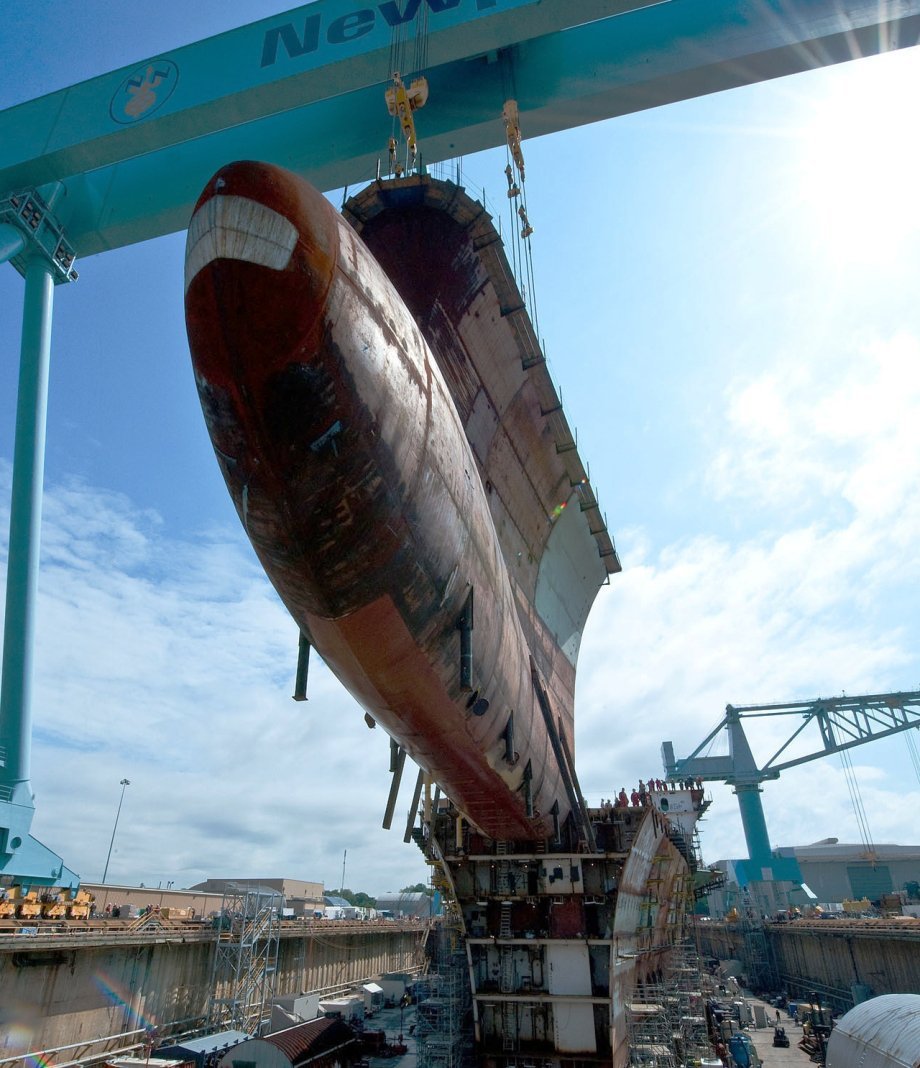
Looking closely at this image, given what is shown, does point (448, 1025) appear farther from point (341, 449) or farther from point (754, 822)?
point (754, 822)

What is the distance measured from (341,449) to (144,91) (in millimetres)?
19501

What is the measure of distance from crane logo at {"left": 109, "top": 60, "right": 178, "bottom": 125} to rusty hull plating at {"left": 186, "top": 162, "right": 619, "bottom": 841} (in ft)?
57.4

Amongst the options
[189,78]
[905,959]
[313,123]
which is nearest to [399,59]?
[313,123]

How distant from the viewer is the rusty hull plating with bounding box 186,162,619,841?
12.8 feet

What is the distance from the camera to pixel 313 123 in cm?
1933

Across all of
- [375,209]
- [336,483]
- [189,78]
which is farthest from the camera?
[189,78]

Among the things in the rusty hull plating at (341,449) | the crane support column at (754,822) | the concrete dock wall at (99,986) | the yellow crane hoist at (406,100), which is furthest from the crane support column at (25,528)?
the crane support column at (754,822)

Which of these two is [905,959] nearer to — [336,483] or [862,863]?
[336,483]

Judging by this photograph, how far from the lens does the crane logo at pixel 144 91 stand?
17.7 m

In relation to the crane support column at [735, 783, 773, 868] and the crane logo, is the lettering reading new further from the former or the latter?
the crane support column at [735, 783, 773, 868]

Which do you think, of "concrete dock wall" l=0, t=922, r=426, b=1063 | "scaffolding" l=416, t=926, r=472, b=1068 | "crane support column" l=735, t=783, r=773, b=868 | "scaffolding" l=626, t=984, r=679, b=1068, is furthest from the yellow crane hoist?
"crane support column" l=735, t=783, r=773, b=868

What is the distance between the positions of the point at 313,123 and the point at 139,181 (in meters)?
6.29

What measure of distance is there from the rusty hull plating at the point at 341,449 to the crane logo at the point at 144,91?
17.5 meters

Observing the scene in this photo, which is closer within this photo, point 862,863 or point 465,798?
point 465,798
